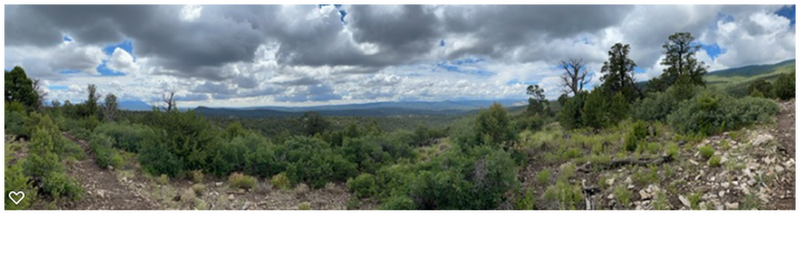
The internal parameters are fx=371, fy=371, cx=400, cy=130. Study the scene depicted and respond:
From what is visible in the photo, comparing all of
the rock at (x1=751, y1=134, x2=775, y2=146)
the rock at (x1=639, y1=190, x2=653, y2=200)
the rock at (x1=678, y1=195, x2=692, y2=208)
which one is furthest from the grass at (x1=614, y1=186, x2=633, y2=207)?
the rock at (x1=751, y1=134, x2=775, y2=146)

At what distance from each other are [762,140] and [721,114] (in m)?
2.91

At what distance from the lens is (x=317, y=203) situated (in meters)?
8.45

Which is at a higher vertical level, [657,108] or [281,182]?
[657,108]

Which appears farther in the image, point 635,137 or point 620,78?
point 620,78

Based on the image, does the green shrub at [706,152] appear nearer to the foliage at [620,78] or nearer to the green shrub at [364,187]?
the green shrub at [364,187]

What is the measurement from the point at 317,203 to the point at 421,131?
816cm

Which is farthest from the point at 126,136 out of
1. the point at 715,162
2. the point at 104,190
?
the point at 715,162

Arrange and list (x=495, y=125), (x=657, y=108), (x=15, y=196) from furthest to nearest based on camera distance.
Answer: (x=657, y=108)
(x=495, y=125)
(x=15, y=196)

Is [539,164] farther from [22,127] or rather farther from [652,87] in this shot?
[22,127]

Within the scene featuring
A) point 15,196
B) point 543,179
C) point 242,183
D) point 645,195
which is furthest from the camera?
point 242,183

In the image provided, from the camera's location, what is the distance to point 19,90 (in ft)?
64.3

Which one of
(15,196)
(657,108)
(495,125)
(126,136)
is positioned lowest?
(15,196)

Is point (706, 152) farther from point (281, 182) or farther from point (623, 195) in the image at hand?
point (281, 182)

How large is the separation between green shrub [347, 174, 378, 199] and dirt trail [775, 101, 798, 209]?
267 inches
